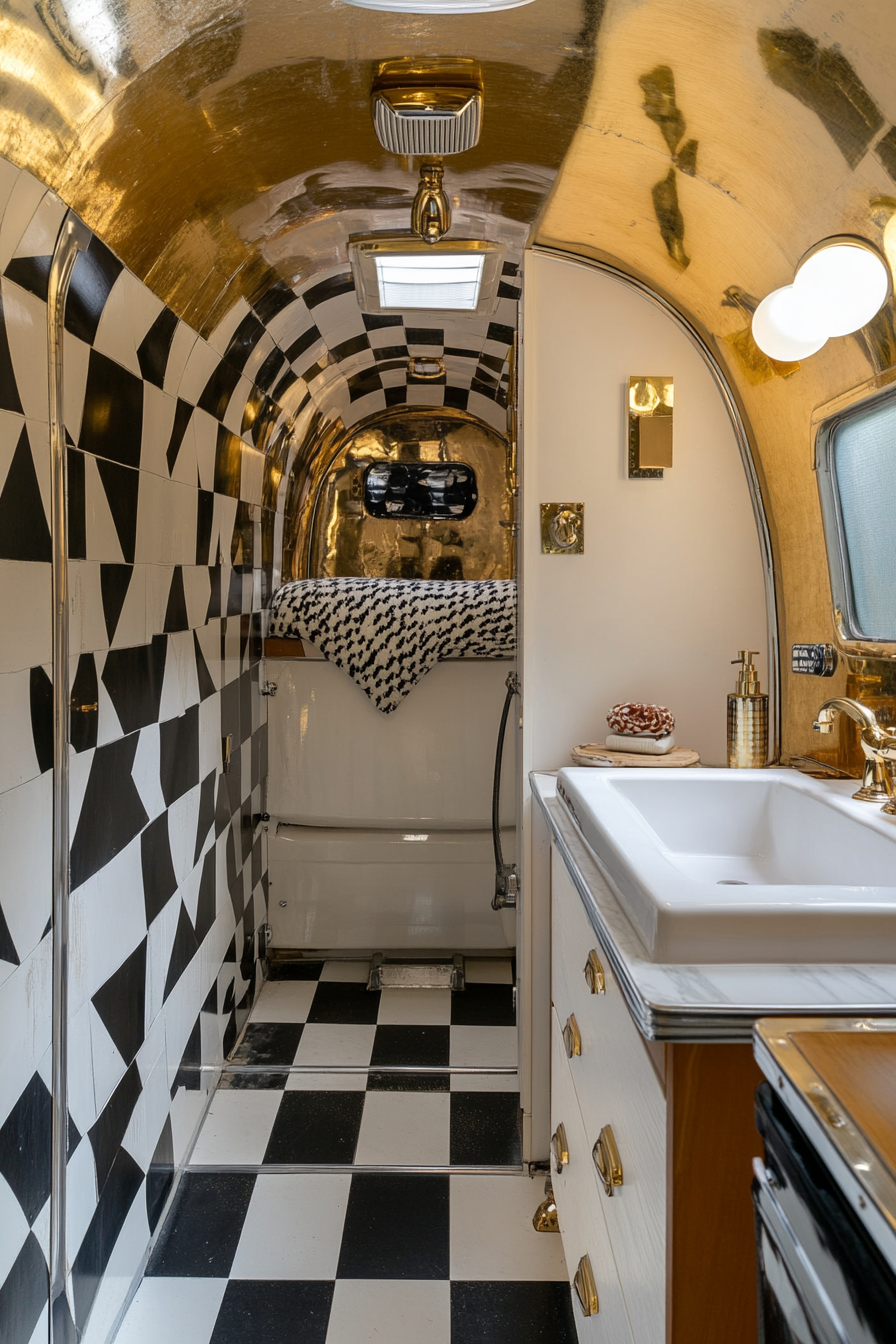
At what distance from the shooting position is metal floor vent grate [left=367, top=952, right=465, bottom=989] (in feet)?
10.5

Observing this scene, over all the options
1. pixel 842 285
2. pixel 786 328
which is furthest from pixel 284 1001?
pixel 842 285

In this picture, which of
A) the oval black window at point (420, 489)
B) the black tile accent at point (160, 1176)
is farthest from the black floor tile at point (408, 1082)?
the oval black window at point (420, 489)

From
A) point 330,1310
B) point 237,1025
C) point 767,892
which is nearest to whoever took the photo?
point 767,892

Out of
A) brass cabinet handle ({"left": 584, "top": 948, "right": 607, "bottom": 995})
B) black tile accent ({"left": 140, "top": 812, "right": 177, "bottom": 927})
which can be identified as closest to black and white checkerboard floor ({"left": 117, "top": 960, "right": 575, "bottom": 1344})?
black tile accent ({"left": 140, "top": 812, "right": 177, "bottom": 927})

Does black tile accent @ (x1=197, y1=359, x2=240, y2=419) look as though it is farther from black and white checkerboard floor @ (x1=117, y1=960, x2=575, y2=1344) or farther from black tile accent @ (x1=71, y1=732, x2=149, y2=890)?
black and white checkerboard floor @ (x1=117, y1=960, x2=575, y2=1344)

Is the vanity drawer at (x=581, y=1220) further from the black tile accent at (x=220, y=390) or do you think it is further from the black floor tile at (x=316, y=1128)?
the black tile accent at (x=220, y=390)

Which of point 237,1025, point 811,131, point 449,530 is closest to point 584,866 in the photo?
point 811,131

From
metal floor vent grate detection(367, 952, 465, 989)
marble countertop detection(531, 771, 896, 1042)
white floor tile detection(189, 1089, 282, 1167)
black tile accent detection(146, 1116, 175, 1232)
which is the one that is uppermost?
marble countertop detection(531, 771, 896, 1042)

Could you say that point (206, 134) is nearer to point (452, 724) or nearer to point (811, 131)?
point (811, 131)

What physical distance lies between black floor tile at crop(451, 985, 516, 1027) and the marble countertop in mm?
2084

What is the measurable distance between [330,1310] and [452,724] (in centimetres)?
186

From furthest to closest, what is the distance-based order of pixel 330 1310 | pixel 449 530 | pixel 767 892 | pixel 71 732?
pixel 449 530
pixel 330 1310
pixel 71 732
pixel 767 892

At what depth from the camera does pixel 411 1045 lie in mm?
2814

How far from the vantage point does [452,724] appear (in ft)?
10.9
